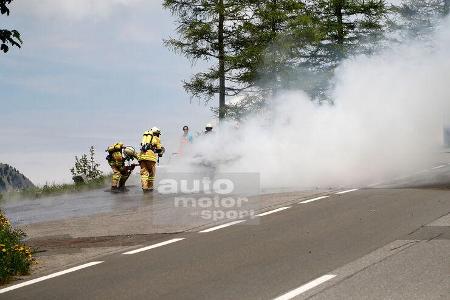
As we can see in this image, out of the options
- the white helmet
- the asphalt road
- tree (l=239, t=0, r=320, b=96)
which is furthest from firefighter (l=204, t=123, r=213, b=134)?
tree (l=239, t=0, r=320, b=96)

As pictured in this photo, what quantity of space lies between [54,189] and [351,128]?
10716 mm

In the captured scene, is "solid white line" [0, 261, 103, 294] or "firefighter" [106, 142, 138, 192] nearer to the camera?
"solid white line" [0, 261, 103, 294]

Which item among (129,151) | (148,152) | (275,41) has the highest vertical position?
(275,41)

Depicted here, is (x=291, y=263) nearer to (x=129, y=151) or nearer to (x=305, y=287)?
(x=305, y=287)

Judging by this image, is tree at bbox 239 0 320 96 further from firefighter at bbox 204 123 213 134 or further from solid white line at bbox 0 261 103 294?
solid white line at bbox 0 261 103 294

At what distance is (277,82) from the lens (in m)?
37.5

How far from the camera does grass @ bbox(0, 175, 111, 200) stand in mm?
24734

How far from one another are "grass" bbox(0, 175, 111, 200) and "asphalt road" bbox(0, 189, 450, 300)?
12.6 metres

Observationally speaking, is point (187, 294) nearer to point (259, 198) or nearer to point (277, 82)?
point (259, 198)

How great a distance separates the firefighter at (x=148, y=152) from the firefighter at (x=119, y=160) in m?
1.47

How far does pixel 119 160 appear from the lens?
22609mm

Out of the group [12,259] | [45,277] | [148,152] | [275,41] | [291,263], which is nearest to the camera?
[291,263]

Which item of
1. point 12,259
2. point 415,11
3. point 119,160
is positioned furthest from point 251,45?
point 12,259

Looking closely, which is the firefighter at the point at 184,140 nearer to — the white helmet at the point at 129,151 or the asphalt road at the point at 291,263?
the white helmet at the point at 129,151
